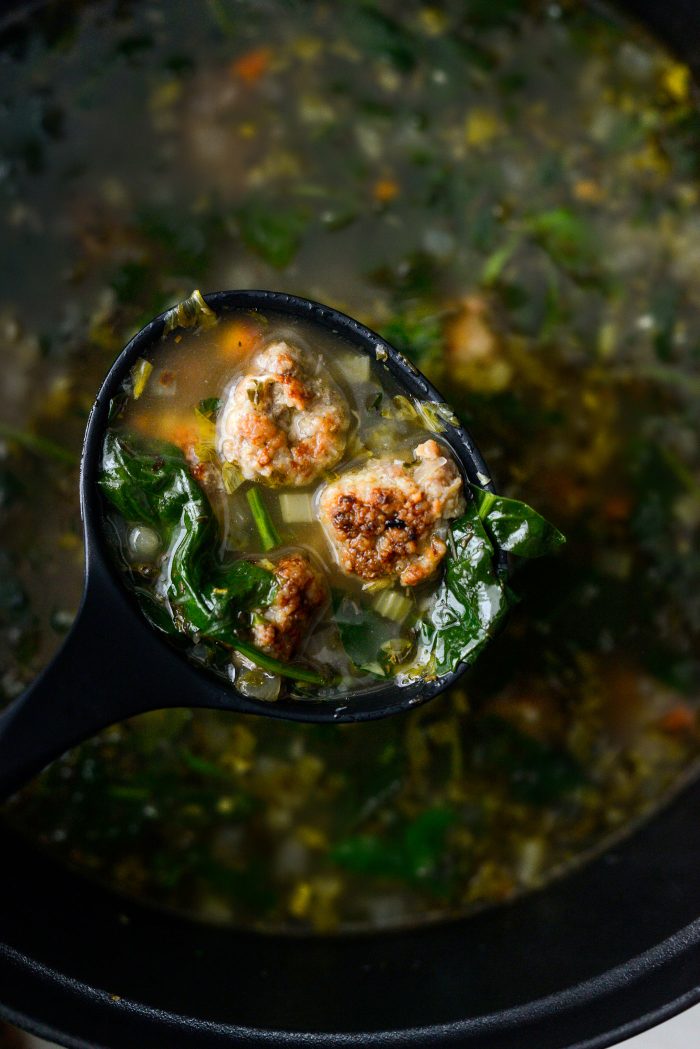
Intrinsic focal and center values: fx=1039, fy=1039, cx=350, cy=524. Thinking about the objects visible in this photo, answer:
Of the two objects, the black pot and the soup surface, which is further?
the soup surface

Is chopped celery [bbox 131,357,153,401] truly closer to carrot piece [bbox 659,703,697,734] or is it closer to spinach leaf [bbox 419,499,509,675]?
spinach leaf [bbox 419,499,509,675]

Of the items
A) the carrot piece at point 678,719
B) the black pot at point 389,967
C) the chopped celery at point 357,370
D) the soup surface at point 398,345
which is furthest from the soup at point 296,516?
the carrot piece at point 678,719

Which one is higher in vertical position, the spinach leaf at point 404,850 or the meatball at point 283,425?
the meatball at point 283,425

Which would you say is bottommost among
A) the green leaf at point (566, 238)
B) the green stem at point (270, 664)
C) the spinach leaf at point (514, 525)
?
the green stem at point (270, 664)

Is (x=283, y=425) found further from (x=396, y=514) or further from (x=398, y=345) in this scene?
(x=398, y=345)

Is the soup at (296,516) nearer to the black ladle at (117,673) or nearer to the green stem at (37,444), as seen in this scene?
the black ladle at (117,673)

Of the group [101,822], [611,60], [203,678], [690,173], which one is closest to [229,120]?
[611,60]

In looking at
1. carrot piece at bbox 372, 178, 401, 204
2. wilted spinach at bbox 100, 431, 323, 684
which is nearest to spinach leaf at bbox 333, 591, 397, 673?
wilted spinach at bbox 100, 431, 323, 684
